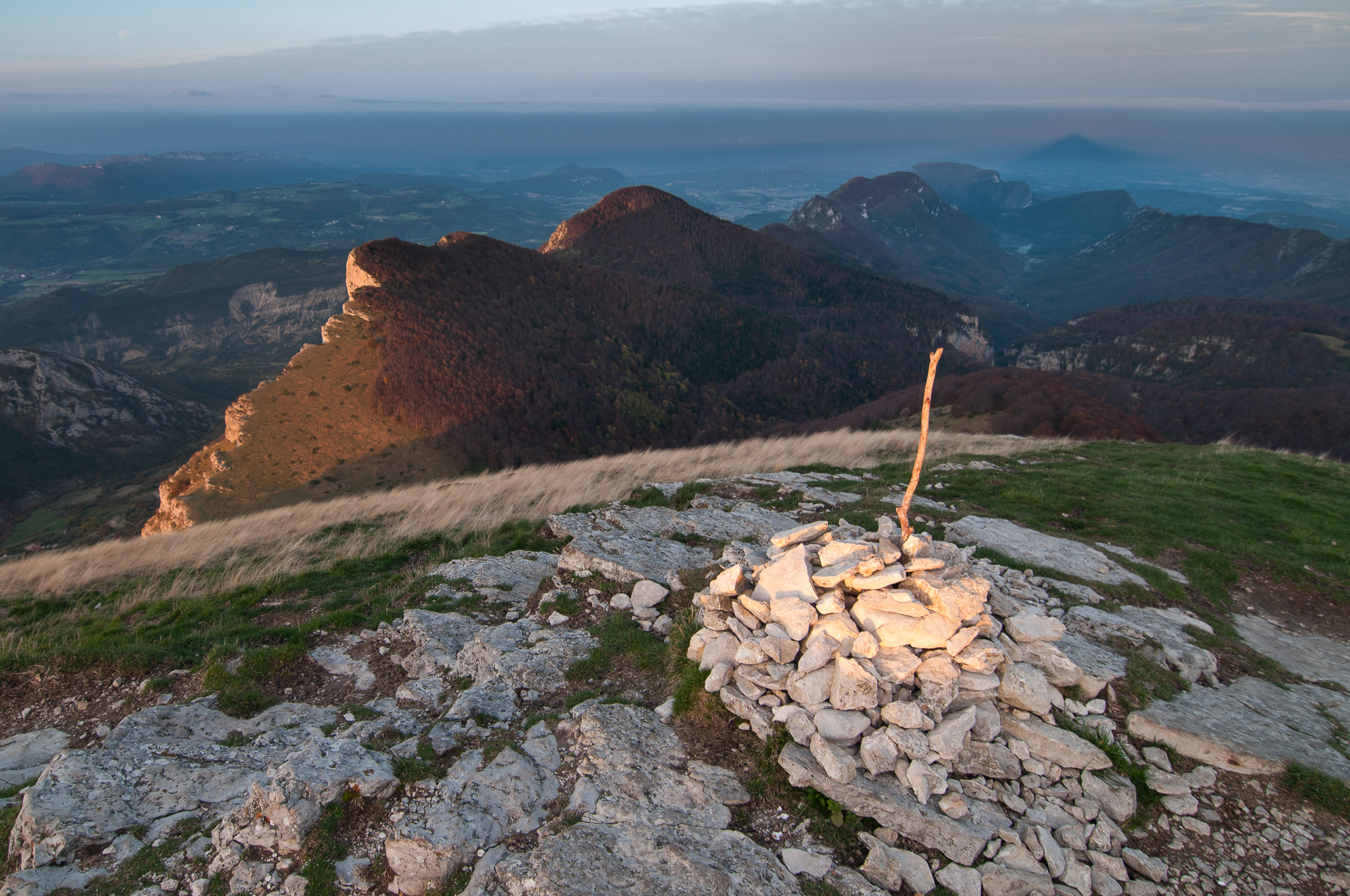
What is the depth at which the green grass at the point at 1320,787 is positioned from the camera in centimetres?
497

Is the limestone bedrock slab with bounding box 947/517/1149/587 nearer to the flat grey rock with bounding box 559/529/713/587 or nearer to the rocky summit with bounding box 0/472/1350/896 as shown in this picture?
the rocky summit with bounding box 0/472/1350/896

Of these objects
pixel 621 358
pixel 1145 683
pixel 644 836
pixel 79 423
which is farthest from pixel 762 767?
pixel 79 423

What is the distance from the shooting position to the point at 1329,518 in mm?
12984

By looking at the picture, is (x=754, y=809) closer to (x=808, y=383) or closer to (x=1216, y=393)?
(x=1216, y=393)

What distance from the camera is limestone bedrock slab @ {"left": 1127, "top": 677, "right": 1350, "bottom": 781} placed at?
536 centimetres

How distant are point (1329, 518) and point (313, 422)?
178 feet

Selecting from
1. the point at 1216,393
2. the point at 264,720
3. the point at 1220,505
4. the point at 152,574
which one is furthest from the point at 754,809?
the point at 1216,393

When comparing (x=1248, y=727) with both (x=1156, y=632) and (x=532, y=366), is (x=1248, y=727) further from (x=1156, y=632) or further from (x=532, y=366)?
(x=532, y=366)

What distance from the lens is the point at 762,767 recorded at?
540cm

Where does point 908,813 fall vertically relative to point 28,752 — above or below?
above

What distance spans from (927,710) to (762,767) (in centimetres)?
160

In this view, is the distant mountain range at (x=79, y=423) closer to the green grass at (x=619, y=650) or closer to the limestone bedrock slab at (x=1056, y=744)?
the green grass at (x=619, y=650)

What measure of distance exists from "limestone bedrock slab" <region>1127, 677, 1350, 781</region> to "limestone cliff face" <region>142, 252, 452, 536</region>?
46.2 m

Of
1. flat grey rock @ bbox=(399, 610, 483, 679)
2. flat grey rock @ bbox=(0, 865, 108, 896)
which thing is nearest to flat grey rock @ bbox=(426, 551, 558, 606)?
flat grey rock @ bbox=(399, 610, 483, 679)
